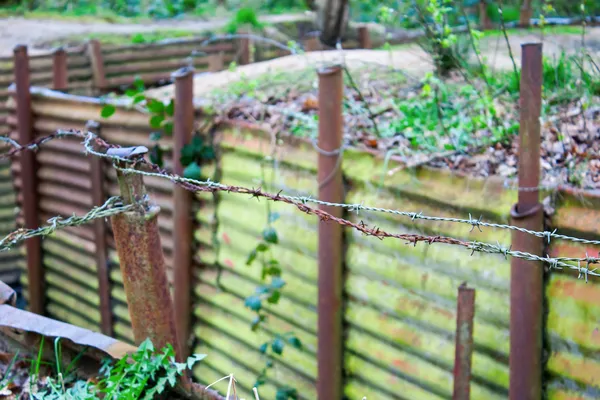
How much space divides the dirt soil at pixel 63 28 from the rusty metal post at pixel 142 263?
29.6 ft

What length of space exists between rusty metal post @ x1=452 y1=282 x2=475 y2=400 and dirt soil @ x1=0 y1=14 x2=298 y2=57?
9001mm

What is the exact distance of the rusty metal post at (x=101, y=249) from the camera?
5974 mm

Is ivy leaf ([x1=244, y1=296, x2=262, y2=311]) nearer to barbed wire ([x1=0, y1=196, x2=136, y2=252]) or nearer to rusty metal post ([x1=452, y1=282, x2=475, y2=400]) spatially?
rusty metal post ([x1=452, y1=282, x2=475, y2=400])

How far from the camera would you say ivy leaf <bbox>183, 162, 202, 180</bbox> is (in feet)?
16.0

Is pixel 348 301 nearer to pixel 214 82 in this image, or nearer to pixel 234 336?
pixel 234 336

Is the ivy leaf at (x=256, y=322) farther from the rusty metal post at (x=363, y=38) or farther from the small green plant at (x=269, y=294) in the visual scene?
the rusty metal post at (x=363, y=38)

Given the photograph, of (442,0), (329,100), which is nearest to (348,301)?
(329,100)

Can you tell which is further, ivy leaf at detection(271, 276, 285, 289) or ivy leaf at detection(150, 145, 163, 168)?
ivy leaf at detection(150, 145, 163, 168)

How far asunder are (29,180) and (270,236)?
10.3ft

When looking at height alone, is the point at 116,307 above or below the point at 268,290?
below

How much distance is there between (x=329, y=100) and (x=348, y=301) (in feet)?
3.72

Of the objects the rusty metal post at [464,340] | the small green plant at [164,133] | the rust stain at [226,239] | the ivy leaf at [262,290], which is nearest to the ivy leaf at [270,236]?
the ivy leaf at [262,290]

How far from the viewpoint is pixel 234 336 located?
502 cm

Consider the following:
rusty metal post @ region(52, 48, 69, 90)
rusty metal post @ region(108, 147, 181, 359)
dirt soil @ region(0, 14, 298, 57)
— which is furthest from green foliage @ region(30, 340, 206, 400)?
dirt soil @ region(0, 14, 298, 57)
